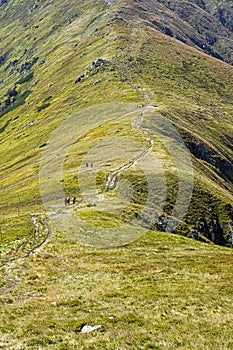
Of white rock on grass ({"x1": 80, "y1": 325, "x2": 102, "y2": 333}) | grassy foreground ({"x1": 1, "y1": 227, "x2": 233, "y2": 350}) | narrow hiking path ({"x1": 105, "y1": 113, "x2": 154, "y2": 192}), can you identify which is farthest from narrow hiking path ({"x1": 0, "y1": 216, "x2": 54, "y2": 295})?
narrow hiking path ({"x1": 105, "y1": 113, "x2": 154, "y2": 192})

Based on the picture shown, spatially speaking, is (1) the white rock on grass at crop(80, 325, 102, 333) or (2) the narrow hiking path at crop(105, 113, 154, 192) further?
(2) the narrow hiking path at crop(105, 113, 154, 192)

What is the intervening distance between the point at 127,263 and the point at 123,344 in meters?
23.1

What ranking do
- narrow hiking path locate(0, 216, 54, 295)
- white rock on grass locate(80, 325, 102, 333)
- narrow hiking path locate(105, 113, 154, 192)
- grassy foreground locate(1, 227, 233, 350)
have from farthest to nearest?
narrow hiking path locate(105, 113, 154, 192)
narrow hiking path locate(0, 216, 54, 295)
white rock on grass locate(80, 325, 102, 333)
grassy foreground locate(1, 227, 233, 350)

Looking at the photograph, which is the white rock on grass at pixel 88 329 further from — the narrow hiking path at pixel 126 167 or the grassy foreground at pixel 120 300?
the narrow hiking path at pixel 126 167

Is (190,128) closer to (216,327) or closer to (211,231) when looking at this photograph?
(211,231)

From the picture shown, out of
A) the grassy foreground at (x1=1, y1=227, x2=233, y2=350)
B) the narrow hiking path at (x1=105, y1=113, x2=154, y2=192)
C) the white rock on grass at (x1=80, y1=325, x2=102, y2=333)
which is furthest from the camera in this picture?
the narrow hiking path at (x1=105, y1=113, x2=154, y2=192)

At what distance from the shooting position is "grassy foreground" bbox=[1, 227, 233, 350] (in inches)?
816

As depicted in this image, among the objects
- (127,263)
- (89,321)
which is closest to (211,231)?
(127,263)

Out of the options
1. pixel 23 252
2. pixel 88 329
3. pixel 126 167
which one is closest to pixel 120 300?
pixel 88 329

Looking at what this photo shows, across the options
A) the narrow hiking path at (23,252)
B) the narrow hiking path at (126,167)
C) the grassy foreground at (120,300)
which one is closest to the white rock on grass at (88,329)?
the grassy foreground at (120,300)

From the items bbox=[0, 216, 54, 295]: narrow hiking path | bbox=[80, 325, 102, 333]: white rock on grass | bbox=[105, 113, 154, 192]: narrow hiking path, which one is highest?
bbox=[105, 113, 154, 192]: narrow hiking path

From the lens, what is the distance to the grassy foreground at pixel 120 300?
20.7 meters

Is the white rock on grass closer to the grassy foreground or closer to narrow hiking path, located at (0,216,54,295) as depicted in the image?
the grassy foreground

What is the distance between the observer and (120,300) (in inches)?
1133
